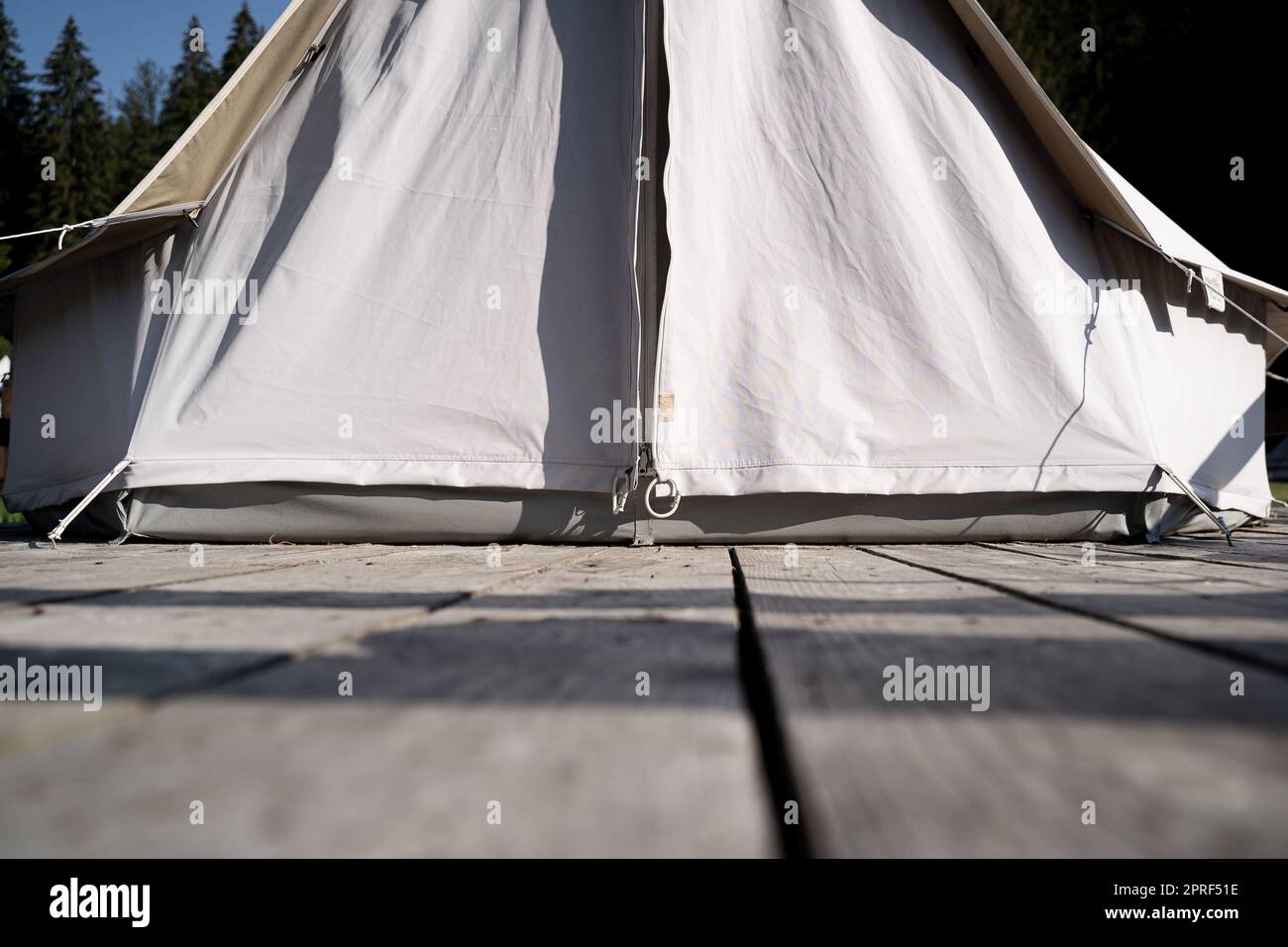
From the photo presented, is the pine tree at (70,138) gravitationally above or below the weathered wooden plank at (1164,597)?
above

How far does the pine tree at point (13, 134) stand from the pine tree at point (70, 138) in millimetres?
357

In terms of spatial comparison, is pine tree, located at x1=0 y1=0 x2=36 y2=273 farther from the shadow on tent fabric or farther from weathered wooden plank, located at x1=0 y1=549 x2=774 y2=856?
weathered wooden plank, located at x1=0 y1=549 x2=774 y2=856

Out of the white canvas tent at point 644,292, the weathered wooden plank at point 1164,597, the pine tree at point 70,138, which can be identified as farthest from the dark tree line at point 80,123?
the weathered wooden plank at point 1164,597

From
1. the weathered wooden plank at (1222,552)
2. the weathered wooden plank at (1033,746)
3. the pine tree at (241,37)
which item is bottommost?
the weathered wooden plank at (1222,552)

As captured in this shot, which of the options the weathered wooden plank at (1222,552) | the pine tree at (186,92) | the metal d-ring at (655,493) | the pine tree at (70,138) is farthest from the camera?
the pine tree at (186,92)

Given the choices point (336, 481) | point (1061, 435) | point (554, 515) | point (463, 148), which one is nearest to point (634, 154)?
point (463, 148)

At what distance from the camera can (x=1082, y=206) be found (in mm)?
2096

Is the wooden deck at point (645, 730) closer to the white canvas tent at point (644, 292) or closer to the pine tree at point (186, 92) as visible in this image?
the white canvas tent at point (644, 292)

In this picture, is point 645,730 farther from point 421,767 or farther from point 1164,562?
point 1164,562

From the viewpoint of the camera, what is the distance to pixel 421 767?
0.38m

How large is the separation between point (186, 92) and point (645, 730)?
22537 millimetres

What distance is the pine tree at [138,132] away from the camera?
60.1 feet

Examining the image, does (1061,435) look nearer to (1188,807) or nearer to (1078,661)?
(1078,661)

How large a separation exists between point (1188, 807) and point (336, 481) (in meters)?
1.87
